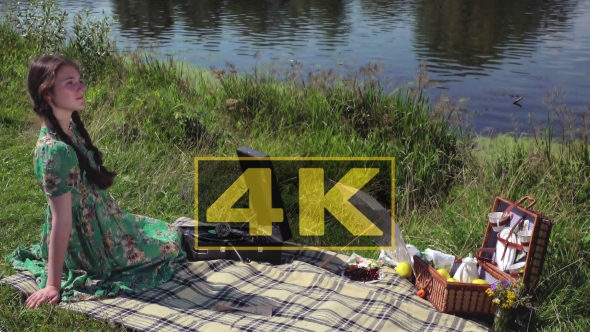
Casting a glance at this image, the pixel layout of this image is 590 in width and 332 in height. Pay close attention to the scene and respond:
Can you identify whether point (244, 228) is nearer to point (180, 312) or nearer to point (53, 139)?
point (180, 312)

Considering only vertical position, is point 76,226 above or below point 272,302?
above

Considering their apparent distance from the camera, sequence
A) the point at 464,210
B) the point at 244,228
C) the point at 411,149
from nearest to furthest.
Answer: the point at 244,228 → the point at 464,210 → the point at 411,149

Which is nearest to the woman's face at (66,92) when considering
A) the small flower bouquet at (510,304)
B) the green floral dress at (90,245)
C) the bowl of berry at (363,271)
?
the green floral dress at (90,245)

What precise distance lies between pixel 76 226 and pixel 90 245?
127 millimetres

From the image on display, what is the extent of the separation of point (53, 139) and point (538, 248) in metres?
2.53

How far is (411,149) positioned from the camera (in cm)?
596

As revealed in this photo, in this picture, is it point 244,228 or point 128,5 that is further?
point 128,5

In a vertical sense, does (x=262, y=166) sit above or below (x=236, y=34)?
above

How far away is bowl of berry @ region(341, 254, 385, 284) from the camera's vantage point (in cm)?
374

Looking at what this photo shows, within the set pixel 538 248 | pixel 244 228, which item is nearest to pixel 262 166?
pixel 244 228

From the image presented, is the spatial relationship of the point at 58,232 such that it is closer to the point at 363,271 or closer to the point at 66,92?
the point at 66,92

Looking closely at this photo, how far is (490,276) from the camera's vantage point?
3498mm

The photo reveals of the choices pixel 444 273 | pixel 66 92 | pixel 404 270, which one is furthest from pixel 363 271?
pixel 66 92

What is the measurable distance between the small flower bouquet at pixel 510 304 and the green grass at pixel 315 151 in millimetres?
207
